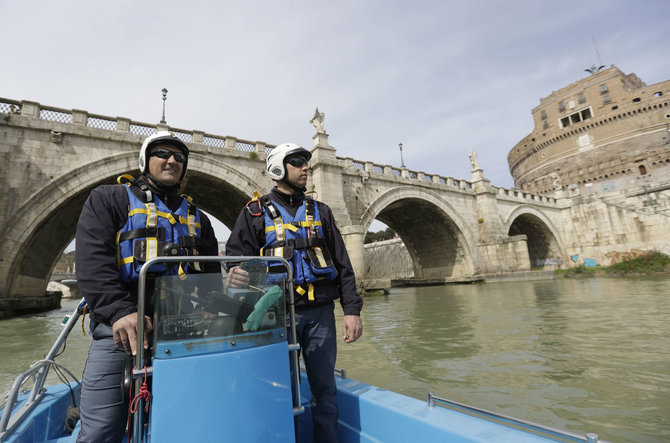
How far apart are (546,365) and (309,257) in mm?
3570

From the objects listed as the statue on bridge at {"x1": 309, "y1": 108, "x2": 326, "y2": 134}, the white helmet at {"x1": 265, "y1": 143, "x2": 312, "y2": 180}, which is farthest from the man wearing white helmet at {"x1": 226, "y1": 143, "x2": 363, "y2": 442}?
the statue on bridge at {"x1": 309, "y1": 108, "x2": 326, "y2": 134}

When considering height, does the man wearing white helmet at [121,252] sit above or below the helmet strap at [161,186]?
below

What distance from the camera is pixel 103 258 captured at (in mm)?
1652

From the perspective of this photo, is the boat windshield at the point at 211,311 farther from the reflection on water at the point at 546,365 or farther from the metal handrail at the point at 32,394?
the reflection on water at the point at 546,365

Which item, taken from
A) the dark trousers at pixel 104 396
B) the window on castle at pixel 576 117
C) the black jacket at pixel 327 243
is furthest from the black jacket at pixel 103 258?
the window on castle at pixel 576 117

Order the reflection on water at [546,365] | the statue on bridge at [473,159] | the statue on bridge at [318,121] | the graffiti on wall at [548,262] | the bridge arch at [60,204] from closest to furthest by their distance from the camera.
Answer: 1. the reflection on water at [546,365]
2. the bridge arch at [60,204]
3. the statue on bridge at [318,121]
4. the statue on bridge at [473,159]
5. the graffiti on wall at [548,262]

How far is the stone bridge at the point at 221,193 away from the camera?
11.0 m

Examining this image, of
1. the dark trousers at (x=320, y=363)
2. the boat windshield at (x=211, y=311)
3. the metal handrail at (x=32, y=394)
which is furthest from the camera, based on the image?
the dark trousers at (x=320, y=363)

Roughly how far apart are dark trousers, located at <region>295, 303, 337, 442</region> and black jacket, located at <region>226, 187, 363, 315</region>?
0.10 m

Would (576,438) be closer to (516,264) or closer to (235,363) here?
(235,363)

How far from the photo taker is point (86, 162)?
469 inches

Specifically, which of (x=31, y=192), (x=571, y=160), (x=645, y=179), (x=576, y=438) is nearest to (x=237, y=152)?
(x=31, y=192)

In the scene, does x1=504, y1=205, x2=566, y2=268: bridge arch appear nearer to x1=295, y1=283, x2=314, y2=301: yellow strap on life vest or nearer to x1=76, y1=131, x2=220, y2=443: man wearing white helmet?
x1=295, y1=283, x2=314, y2=301: yellow strap on life vest

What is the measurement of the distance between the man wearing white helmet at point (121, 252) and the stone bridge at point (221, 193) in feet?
41.3
